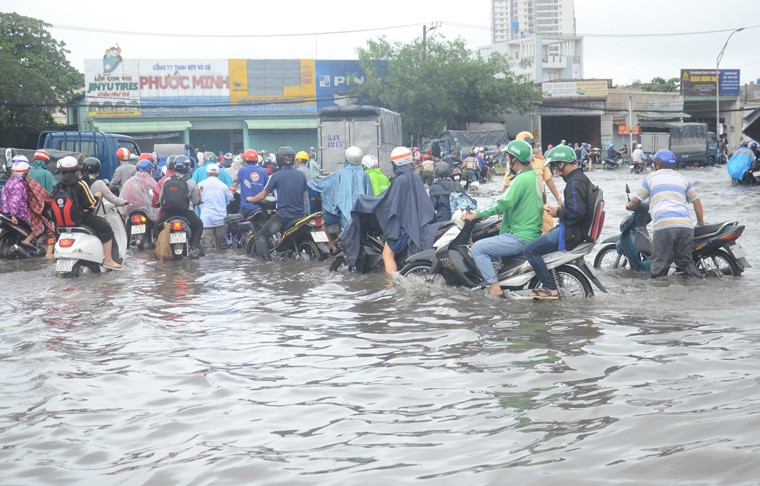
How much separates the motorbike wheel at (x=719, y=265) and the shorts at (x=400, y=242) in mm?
3209

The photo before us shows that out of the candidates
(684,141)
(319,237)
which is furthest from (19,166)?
(684,141)

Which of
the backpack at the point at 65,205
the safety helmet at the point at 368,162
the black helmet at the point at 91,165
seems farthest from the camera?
the safety helmet at the point at 368,162

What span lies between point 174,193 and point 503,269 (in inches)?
235

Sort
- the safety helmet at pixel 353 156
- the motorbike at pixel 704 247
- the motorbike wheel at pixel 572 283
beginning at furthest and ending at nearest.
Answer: the safety helmet at pixel 353 156
the motorbike at pixel 704 247
the motorbike wheel at pixel 572 283

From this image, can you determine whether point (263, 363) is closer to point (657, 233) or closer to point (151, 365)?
point (151, 365)

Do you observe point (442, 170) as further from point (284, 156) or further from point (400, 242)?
point (284, 156)

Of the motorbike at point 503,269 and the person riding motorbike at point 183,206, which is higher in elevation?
the person riding motorbike at point 183,206

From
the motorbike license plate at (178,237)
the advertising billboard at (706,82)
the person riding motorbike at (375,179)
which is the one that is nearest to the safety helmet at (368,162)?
the person riding motorbike at (375,179)

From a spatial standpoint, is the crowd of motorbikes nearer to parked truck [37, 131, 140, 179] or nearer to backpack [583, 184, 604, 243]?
backpack [583, 184, 604, 243]

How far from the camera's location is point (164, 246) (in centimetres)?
1358

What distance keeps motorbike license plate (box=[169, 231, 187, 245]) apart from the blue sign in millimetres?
65053

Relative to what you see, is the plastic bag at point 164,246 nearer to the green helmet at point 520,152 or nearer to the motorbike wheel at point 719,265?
the green helmet at point 520,152

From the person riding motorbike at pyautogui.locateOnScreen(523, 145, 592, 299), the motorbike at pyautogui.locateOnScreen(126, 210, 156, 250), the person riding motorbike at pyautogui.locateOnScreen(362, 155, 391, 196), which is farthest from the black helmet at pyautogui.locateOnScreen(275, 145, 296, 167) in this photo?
the person riding motorbike at pyautogui.locateOnScreen(523, 145, 592, 299)

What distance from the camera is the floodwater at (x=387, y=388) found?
4.28 metres
